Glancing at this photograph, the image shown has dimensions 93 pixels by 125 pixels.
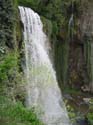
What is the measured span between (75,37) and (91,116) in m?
4.70

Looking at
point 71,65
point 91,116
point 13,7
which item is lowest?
point 91,116

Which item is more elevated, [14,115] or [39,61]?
[39,61]

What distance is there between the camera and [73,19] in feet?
67.8

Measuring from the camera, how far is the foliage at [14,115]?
886cm

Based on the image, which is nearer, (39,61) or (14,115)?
(14,115)

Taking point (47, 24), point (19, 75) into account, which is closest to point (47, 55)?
point (47, 24)

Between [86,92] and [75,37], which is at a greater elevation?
[75,37]

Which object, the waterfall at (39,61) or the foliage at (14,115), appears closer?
the foliage at (14,115)

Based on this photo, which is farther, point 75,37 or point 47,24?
point 75,37

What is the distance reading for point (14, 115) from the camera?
30.0 feet

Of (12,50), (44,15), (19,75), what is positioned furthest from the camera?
(44,15)

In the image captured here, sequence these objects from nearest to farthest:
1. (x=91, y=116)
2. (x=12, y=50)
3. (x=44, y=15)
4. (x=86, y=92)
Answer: (x=12, y=50) → (x=91, y=116) → (x=44, y=15) → (x=86, y=92)

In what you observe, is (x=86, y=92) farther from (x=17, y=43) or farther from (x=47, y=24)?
(x=17, y=43)

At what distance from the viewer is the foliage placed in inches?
349
